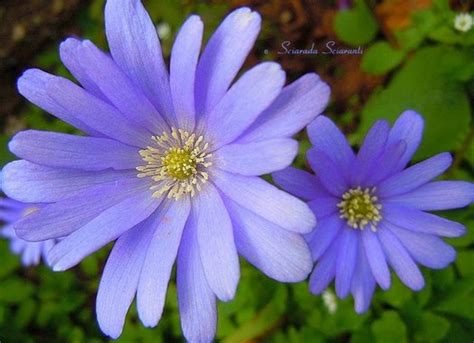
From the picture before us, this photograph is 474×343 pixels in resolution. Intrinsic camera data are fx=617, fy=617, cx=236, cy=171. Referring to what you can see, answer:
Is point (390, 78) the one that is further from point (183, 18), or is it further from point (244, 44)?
point (244, 44)

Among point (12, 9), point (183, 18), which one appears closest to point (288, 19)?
point (183, 18)

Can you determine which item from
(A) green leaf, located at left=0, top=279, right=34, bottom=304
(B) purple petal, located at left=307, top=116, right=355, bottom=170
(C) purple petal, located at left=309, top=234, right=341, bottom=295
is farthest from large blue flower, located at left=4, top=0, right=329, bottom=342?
(A) green leaf, located at left=0, top=279, right=34, bottom=304

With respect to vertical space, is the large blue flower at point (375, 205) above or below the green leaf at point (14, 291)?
above

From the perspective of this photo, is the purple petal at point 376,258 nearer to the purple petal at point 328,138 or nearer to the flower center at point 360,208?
the flower center at point 360,208

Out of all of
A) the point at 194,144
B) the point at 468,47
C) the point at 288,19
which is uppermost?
the point at 194,144

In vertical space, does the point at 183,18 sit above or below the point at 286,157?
below

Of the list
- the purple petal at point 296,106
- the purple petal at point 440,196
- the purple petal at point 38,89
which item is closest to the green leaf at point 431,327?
the purple petal at point 440,196

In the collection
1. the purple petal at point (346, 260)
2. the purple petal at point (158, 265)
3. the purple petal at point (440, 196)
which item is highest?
the purple petal at point (158, 265)

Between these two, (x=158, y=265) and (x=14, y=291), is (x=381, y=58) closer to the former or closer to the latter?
(x=158, y=265)
